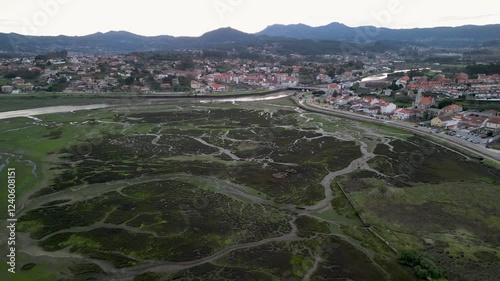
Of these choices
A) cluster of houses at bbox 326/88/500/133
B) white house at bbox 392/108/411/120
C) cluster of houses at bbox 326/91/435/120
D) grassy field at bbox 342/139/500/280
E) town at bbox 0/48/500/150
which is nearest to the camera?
grassy field at bbox 342/139/500/280

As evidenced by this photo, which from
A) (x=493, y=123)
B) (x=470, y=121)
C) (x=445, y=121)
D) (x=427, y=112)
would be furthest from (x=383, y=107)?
(x=493, y=123)

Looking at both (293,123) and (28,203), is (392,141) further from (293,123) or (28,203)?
(28,203)

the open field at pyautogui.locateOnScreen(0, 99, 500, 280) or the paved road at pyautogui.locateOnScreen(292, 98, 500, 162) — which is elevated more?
the open field at pyautogui.locateOnScreen(0, 99, 500, 280)

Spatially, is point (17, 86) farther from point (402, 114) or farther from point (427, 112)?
point (427, 112)

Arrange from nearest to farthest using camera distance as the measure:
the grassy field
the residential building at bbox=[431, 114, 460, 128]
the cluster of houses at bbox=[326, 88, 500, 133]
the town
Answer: the grassy field → the cluster of houses at bbox=[326, 88, 500, 133] → the residential building at bbox=[431, 114, 460, 128] → the town

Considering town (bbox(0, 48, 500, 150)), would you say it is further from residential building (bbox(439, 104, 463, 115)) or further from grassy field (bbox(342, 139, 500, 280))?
grassy field (bbox(342, 139, 500, 280))

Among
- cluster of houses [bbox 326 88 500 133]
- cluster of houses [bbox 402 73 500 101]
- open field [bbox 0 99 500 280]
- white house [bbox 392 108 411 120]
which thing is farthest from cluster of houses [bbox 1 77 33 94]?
cluster of houses [bbox 402 73 500 101]
